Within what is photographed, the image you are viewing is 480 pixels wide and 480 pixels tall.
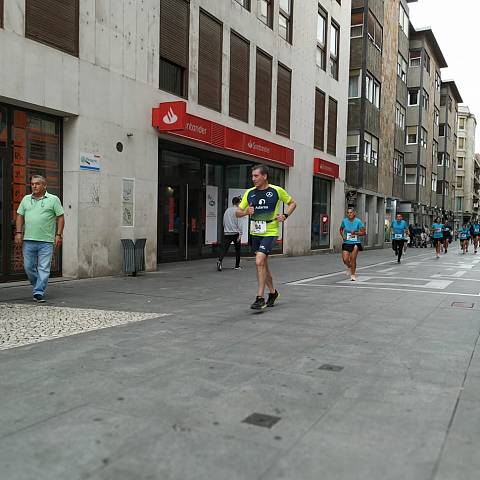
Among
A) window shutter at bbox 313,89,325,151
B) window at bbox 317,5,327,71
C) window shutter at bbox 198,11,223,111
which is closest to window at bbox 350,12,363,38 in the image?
window at bbox 317,5,327,71

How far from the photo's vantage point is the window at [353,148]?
99.6ft

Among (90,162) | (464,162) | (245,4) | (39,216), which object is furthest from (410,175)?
(39,216)

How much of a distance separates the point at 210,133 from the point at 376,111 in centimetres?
2131

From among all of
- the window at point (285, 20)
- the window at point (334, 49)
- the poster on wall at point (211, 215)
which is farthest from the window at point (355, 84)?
the poster on wall at point (211, 215)

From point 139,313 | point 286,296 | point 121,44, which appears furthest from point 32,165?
point 286,296

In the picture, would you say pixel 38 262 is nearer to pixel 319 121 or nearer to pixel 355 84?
pixel 319 121

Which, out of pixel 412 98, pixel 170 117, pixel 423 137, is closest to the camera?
pixel 170 117

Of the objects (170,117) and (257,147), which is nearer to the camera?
(170,117)

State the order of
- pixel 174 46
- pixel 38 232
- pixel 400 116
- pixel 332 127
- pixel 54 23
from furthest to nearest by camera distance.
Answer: pixel 400 116, pixel 332 127, pixel 174 46, pixel 54 23, pixel 38 232

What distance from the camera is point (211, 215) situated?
1755cm

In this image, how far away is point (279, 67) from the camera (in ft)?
63.4

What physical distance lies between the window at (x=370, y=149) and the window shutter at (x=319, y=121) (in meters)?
7.88

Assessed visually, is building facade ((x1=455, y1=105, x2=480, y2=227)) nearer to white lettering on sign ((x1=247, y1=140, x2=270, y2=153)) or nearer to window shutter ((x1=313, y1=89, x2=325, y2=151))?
window shutter ((x1=313, y1=89, x2=325, y2=151))

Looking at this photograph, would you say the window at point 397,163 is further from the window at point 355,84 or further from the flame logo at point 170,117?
the flame logo at point 170,117
